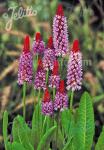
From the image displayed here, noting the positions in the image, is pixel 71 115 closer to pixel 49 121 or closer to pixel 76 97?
pixel 49 121

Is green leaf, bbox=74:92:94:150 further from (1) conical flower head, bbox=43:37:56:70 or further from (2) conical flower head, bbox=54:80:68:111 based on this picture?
(1) conical flower head, bbox=43:37:56:70

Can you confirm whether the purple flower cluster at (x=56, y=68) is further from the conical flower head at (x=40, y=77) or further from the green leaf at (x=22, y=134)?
the green leaf at (x=22, y=134)

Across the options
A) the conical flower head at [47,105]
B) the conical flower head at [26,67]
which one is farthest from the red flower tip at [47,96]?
the conical flower head at [26,67]

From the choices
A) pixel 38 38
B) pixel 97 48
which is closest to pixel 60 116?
pixel 38 38

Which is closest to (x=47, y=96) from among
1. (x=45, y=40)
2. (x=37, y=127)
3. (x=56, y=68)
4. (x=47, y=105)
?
(x=47, y=105)

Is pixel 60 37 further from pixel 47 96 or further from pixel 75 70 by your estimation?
pixel 47 96

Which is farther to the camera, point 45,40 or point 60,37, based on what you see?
point 45,40
